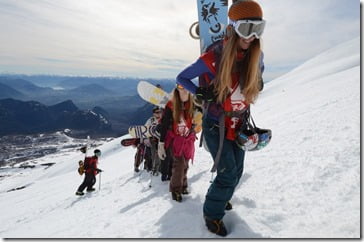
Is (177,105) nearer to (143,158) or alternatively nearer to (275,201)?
(275,201)

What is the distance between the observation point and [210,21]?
250 inches

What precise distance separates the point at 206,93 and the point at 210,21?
3967mm

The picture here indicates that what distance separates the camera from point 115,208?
507 cm

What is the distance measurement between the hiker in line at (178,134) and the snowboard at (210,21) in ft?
6.38

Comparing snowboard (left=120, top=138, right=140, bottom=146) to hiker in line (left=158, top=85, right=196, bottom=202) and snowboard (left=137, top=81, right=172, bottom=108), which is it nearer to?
snowboard (left=137, top=81, right=172, bottom=108)

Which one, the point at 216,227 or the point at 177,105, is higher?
the point at 177,105

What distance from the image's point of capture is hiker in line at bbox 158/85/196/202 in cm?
479

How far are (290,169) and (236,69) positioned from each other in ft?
7.81

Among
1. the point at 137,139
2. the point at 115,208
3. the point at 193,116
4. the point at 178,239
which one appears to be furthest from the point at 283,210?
the point at 137,139

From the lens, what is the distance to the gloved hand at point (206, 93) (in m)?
3.02

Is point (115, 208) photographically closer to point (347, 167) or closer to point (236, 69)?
point (236, 69)

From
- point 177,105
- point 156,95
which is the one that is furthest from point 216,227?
point 156,95

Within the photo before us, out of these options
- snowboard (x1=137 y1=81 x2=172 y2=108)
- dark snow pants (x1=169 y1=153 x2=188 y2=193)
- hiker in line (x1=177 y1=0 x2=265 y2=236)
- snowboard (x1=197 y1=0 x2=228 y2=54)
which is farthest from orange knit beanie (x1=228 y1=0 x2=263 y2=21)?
snowboard (x1=137 y1=81 x2=172 y2=108)

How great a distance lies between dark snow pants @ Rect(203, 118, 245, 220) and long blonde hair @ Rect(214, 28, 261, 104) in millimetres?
524
